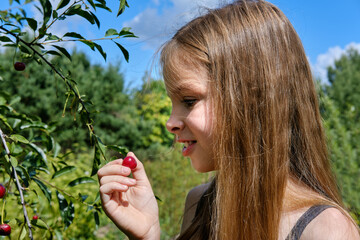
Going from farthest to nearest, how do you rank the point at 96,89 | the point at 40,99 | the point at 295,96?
the point at 96,89
the point at 40,99
the point at 295,96

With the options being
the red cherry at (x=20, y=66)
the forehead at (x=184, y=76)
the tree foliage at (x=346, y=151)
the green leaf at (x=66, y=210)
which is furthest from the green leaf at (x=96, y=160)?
the tree foliage at (x=346, y=151)

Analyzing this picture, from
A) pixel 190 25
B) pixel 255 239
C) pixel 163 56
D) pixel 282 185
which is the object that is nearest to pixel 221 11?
pixel 190 25

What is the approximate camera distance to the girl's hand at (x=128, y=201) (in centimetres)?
105

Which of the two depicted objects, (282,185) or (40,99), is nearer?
(282,185)

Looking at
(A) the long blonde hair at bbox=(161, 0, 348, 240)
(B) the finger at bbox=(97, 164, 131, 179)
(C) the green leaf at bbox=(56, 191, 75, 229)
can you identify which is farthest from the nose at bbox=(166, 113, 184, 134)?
(C) the green leaf at bbox=(56, 191, 75, 229)

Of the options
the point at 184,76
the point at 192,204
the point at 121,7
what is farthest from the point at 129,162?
the point at 192,204

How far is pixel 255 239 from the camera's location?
3.70 ft

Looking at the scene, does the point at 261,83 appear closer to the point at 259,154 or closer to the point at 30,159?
the point at 259,154

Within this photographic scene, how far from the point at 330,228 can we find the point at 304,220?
0.23ft

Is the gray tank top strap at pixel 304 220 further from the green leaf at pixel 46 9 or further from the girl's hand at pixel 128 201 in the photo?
the green leaf at pixel 46 9

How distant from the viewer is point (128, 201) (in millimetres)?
1188

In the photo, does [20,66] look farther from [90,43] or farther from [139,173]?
[139,173]

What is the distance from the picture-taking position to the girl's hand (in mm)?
1054

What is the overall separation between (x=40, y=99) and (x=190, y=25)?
26.9 ft
